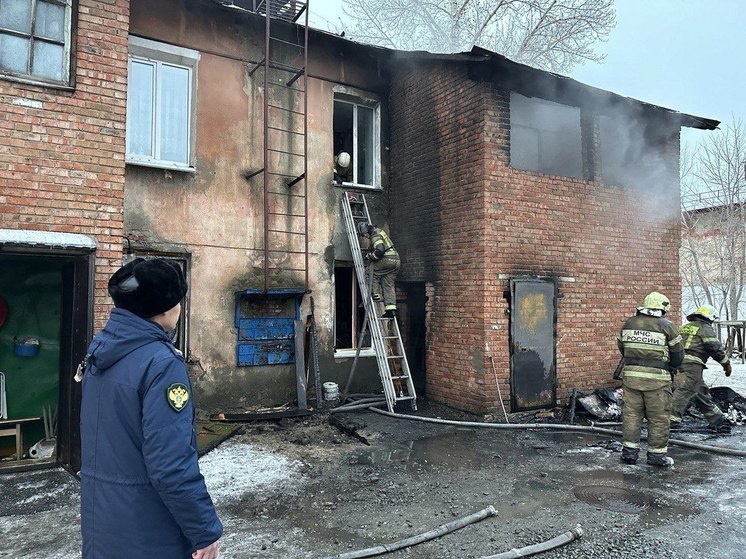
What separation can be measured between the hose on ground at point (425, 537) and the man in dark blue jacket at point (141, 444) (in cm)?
181

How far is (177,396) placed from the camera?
2.09 metres

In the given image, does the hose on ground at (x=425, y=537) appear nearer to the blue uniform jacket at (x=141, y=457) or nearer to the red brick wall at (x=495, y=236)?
the blue uniform jacket at (x=141, y=457)

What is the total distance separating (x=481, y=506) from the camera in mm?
4695

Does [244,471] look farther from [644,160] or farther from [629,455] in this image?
[644,160]

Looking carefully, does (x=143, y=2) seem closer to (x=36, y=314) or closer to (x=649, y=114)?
(x=36, y=314)

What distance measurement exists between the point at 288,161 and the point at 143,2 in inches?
117

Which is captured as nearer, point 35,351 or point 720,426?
point 35,351

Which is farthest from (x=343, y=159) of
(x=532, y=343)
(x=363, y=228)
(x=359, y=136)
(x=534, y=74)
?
(x=532, y=343)

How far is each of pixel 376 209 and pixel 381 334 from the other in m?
2.38

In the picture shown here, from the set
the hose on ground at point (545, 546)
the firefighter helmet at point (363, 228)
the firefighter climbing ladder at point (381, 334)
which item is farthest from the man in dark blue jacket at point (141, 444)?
the firefighter helmet at point (363, 228)

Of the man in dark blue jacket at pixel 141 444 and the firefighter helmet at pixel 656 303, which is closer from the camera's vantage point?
the man in dark blue jacket at pixel 141 444

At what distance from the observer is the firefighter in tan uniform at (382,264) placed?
861 cm

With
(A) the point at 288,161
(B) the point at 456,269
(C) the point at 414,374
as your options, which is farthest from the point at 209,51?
Result: (C) the point at 414,374

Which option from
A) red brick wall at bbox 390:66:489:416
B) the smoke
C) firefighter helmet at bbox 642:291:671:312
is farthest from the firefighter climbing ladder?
the smoke
